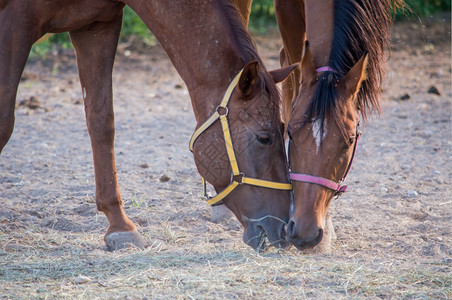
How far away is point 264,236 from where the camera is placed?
308cm

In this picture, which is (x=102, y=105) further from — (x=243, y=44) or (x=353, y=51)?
(x=353, y=51)

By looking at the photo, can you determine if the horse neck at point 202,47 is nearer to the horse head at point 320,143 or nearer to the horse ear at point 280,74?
the horse ear at point 280,74

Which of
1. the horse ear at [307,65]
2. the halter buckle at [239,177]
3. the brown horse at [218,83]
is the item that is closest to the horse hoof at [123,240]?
the brown horse at [218,83]

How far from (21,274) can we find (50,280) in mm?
177

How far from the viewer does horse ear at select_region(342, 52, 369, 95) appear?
2.88 meters

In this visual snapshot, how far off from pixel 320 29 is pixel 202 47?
635mm

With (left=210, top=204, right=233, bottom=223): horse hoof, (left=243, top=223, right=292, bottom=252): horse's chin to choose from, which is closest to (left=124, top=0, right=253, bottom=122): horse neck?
(left=243, top=223, right=292, bottom=252): horse's chin

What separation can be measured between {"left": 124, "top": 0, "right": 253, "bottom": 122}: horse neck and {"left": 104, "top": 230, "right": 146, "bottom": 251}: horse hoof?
0.91m

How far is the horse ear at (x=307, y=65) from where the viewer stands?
9.72ft

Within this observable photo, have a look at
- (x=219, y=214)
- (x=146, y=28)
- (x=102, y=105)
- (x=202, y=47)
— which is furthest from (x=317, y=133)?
(x=146, y=28)

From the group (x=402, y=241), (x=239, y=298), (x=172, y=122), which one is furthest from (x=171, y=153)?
(x=239, y=298)

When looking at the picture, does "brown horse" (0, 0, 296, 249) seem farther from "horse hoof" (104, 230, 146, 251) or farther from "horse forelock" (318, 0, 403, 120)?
"horse hoof" (104, 230, 146, 251)

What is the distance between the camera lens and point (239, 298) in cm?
261

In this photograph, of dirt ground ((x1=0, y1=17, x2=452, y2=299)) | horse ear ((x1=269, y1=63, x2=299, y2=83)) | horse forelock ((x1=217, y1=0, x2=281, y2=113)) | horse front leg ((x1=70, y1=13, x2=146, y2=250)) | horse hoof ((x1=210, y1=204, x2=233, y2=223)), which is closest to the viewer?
dirt ground ((x1=0, y1=17, x2=452, y2=299))
